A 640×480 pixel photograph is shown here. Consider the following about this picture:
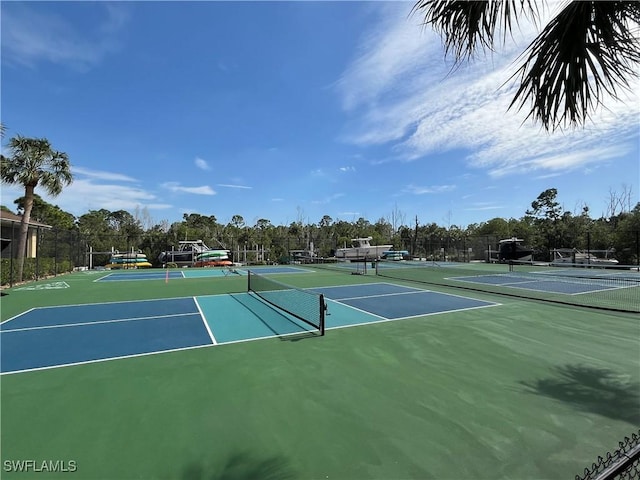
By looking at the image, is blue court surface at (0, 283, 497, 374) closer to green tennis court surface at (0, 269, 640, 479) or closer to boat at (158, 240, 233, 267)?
green tennis court surface at (0, 269, 640, 479)

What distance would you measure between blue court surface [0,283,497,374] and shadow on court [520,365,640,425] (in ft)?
12.5

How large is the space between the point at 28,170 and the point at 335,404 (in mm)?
21238

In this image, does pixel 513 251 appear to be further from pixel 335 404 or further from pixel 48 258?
pixel 48 258

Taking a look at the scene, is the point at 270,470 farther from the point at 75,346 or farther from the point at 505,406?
the point at 75,346

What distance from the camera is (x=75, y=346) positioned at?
585 cm

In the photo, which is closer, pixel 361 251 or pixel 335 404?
pixel 335 404

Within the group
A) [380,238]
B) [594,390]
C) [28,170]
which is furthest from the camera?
[380,238]

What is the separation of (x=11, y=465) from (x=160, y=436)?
3.83 feet

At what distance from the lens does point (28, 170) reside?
16.8 meters

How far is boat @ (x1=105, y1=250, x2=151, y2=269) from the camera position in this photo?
26188 mm

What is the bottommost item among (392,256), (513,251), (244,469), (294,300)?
(244,469)

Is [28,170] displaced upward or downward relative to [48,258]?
upward

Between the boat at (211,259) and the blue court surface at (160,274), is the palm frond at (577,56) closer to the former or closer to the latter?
the blue court surface at (160,274)

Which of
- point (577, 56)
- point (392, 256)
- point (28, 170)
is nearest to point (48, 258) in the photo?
point (28, 170)
